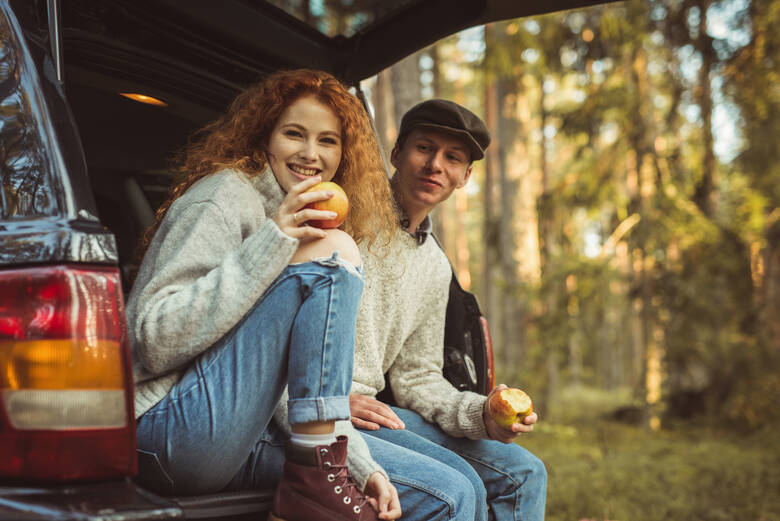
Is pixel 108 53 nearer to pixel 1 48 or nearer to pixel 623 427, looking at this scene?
pixel 1 48

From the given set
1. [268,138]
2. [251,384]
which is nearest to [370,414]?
[251,384]

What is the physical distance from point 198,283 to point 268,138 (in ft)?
2.51

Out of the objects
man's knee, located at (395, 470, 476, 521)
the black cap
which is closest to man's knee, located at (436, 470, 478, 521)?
man's knee, located at (395, 470, 476, 521)

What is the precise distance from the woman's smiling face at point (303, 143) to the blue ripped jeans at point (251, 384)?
1.84 ft

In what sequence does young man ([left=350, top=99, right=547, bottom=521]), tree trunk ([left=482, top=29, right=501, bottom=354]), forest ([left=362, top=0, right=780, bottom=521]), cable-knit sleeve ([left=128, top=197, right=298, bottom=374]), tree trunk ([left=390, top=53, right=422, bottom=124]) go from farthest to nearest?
1. tree trunk ([left=482, top=29, right=501, bottom=354])
2. forest ([left=362, top=0, right=780, bottom=521])
3. tree trunk ([left=390, top=53, right=422, bottom=124])
4. young man ([left=350, top=99, right=547, bottom=521])
5. cable-knit sleeve ([left=128, top=197, right=298, bottom=374])

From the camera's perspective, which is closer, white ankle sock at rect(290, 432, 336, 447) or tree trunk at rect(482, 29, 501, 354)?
white ankle sock at rect(290, 432, 336, 447)

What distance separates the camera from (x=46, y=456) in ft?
4.67

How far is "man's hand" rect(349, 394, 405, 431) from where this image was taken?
8.01 feet

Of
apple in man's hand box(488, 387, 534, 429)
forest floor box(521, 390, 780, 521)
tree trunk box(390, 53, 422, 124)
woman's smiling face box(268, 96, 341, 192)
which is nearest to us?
woman's smiling face box(268, 96, 341, 192)

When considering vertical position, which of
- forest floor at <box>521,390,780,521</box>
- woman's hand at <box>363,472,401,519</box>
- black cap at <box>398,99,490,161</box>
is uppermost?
black cap at <box>398,99,490,161</box>

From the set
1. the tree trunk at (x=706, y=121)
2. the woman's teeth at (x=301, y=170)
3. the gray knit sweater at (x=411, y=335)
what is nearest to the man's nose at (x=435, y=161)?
the gray knit sweater at (x=411, y=335)

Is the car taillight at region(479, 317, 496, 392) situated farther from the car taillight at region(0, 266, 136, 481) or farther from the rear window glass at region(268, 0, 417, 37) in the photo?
the car taillight at region(0, 266, 136, 481)

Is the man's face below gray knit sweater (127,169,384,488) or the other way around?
the other way around

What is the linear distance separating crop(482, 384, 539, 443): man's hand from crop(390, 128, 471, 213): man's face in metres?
0.87
